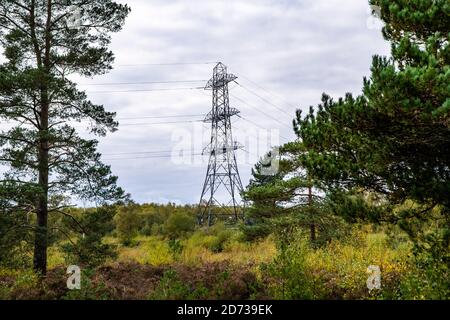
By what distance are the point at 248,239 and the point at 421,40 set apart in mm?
12172

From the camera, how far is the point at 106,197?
39.5 ft

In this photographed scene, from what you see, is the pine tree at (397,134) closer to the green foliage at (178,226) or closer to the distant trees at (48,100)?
the distant trees at (48,100)

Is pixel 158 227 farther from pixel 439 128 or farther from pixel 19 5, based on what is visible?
pixel 439 128

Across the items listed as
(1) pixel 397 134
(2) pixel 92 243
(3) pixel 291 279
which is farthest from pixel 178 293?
(1) pixel 397 134

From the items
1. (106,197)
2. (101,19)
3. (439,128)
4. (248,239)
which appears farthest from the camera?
(248,239)

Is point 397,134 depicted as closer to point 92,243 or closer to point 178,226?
point 92,243

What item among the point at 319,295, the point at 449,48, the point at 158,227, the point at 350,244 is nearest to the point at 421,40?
the point at 449,48

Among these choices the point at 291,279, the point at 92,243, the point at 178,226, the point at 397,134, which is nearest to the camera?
the point at 397,134

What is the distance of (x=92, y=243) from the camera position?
38.7ft

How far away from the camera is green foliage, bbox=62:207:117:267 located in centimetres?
1152

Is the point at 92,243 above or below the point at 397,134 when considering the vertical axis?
below

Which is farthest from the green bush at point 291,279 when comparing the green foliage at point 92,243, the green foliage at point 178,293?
the green foliage at point 92,243

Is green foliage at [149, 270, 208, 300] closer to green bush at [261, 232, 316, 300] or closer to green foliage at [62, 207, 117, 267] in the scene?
green bush at [261, 232, 316, 300]

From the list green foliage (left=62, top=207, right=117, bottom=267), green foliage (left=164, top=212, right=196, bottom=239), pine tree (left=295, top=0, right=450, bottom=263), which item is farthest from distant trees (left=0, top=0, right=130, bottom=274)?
green foliage (left=164, top=212, right=196, bottom=239)
